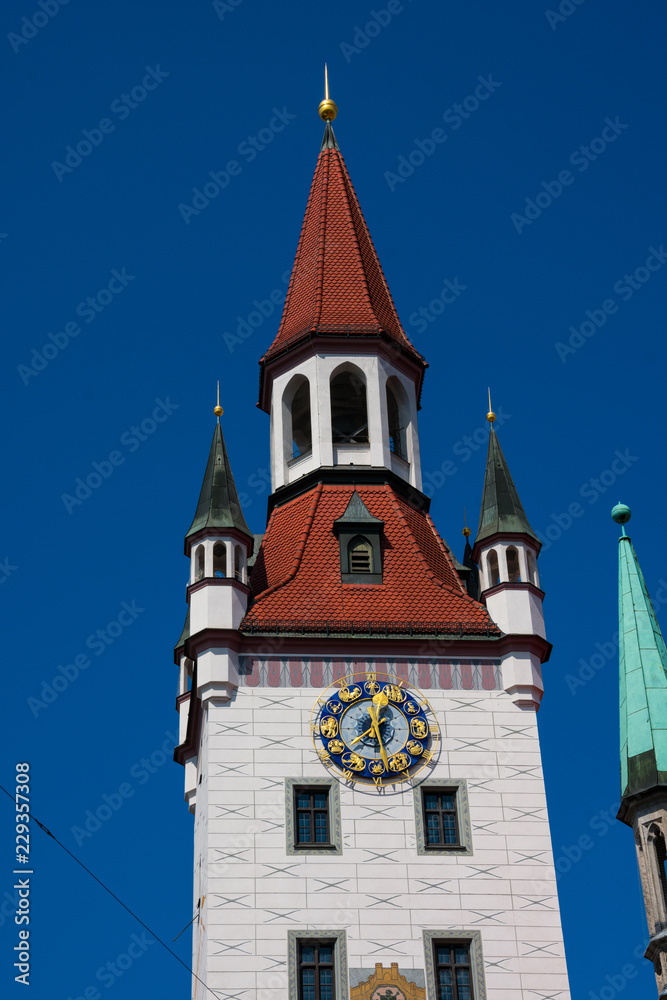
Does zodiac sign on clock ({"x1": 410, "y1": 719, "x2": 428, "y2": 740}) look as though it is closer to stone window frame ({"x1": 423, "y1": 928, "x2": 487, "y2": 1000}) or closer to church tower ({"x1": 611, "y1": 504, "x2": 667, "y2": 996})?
stone window frame ({"x1": 423, "y1": 928, "x2": 487, "y2": 1000})

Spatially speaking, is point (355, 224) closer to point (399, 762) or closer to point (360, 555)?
Result: point (360, 555)

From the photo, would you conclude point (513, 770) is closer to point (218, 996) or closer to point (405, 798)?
point (405, 798)

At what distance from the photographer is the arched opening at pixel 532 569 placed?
3750 centimetres

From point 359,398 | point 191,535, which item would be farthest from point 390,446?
point 191,535

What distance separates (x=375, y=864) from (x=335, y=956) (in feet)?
5.66

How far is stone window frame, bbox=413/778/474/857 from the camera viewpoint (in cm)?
3341

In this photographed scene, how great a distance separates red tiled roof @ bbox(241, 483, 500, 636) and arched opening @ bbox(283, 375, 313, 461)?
5.70ft

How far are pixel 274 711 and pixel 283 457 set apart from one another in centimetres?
806

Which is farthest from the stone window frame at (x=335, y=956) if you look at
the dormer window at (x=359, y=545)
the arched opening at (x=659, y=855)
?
the dormer window at (x=359, y=545)

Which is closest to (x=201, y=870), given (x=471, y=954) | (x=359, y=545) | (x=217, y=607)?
(x=217, y=607)

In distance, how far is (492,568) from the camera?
123 feet

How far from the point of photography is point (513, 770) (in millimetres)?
34438

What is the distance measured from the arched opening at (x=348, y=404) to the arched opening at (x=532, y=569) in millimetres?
5248

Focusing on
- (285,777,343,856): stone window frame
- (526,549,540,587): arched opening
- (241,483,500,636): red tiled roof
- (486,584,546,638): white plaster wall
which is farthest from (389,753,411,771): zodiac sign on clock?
(526,549,540,587): arched opening
